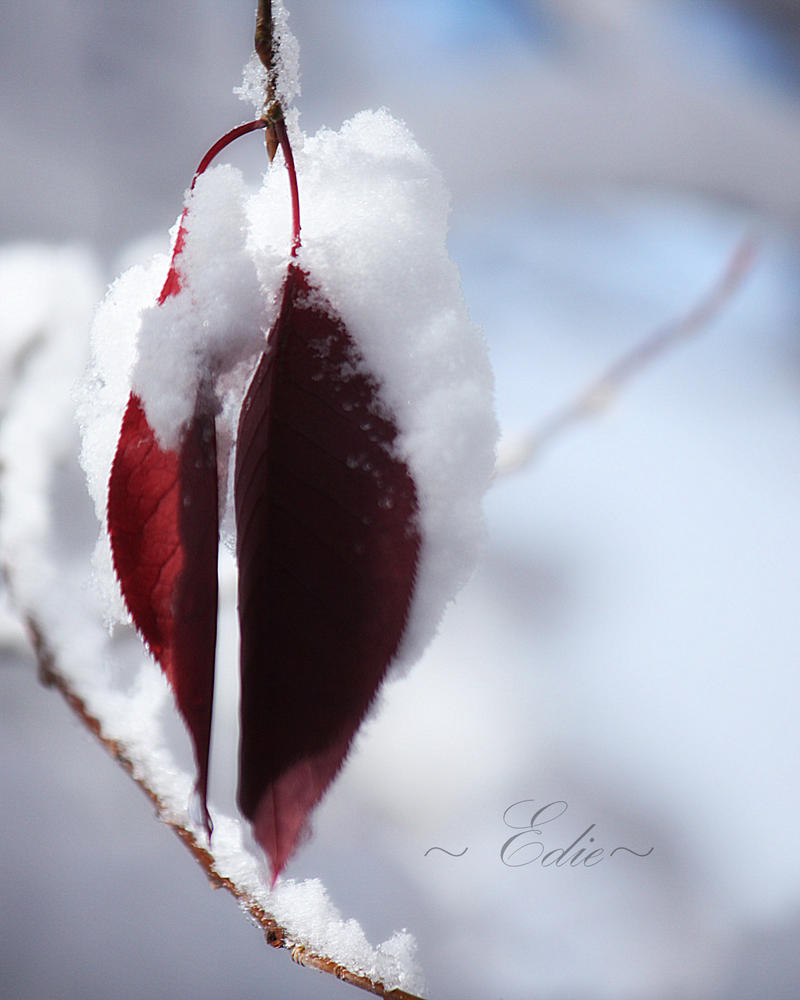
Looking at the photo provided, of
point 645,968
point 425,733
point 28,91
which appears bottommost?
point 645,968

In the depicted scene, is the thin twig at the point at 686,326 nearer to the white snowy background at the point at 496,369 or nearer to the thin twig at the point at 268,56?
the white snowy background at the point at 496,369

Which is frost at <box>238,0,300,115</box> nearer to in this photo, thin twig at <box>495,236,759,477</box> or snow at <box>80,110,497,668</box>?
snow at <box>80,110,497,668</box>

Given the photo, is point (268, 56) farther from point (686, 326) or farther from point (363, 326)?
point (686, 326)

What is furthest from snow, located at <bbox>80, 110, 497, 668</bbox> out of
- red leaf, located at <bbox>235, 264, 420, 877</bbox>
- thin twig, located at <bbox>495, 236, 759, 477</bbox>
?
thin twig, located at <bbox>495, 236, 759, 477</bbox>

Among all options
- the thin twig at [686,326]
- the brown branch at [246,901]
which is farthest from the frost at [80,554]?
the thin twig at [686,326]

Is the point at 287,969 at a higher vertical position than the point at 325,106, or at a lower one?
lower

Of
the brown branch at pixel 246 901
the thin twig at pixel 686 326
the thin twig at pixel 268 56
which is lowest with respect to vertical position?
the brown branch at pixel 246 901

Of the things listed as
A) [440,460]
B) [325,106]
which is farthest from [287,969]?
[325,106]

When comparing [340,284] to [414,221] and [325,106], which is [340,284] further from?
[325,106]

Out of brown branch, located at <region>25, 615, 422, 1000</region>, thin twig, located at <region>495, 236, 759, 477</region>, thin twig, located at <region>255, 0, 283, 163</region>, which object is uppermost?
thin twig, located at <region>495, 236, 759, 477</region>
